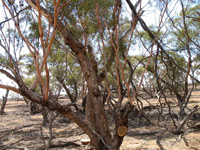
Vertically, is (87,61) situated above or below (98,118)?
above

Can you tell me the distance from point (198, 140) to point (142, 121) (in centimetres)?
388

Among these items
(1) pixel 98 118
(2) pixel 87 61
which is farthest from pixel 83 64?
(1) pixel 98 118

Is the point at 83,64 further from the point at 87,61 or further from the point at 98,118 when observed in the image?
the point at 98,118

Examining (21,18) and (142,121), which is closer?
(21,18)

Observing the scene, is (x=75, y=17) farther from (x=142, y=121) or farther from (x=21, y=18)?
(x=142, y=121)

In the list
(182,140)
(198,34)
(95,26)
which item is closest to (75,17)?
(95,26)

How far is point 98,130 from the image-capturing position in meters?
4.88

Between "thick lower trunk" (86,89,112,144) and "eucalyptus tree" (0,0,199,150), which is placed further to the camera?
"thick lower trunk" (86,89,112,144)

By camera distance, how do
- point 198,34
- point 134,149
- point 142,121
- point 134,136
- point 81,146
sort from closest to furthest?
point 134,149 → point 81,146 → point 134,136 → point 142,121 → point 198,34

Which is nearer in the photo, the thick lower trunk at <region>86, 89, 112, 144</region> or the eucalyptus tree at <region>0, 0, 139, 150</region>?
the eucalyptus tree at <region>0, 0, 139, 150</region>

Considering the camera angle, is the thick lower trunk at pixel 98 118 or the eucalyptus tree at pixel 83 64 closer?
the eucalyptus tree at pixel 83 64

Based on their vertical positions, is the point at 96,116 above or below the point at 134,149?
above

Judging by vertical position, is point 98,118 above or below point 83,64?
below

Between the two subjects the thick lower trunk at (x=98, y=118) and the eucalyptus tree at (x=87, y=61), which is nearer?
the eucalyptus tree at (x=87, y=61)
